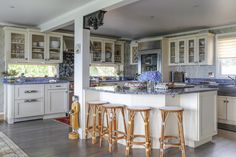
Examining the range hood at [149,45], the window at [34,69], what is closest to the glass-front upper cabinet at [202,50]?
the range hood at [149,45]

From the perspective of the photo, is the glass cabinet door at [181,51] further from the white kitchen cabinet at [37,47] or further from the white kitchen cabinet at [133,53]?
the white kitchen cabinet at [37,47]

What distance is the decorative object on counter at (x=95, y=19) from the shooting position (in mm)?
3654

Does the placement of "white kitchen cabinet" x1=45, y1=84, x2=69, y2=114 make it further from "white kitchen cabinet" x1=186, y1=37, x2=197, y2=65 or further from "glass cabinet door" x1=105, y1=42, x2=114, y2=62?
"white kitchen cabinet" x1=186, y1=37, x2=197, y2=65

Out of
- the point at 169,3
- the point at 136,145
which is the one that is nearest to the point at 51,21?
the point at 169,3

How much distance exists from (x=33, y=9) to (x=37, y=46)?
5.36 feet

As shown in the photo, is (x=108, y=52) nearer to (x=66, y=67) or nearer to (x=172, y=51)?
(x=66, y=67)

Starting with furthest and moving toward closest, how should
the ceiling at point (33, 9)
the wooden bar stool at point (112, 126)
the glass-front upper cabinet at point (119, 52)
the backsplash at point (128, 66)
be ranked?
the backsplash at point (128, 66) → the glass-front upper cabinet at point (119, 52) → the ceiling at point (33, 9) → the wooden bar stool at point (112, 126)

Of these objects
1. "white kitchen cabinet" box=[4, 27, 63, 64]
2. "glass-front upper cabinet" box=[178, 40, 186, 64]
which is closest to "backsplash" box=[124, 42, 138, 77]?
"glass-front upper cabinet" box=[178, 40, 186, 64]

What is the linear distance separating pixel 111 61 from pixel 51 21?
264 cm

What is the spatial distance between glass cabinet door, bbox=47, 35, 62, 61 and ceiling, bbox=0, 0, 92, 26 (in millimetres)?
769

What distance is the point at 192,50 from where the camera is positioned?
19.2ft

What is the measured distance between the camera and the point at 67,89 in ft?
18.8

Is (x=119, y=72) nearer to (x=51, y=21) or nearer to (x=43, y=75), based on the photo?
(x=43, y=75)

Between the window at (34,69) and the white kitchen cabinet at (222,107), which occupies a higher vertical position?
the window at (34,69)
